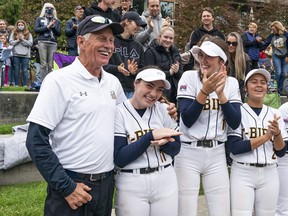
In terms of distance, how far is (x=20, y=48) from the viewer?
35.0ft

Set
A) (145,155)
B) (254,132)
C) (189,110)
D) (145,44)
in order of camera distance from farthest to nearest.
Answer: (145,44), (254,132), (189,110), (145,155)

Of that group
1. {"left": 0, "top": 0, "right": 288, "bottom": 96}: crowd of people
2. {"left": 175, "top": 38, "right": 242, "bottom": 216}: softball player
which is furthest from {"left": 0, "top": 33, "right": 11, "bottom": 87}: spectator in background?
{"left": 175, "top": 38, "right": 242, "bottom": 216}: softball player

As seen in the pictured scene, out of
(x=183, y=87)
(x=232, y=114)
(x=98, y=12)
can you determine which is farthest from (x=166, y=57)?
(x=232, y=114)

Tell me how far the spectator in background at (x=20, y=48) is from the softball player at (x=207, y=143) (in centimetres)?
777

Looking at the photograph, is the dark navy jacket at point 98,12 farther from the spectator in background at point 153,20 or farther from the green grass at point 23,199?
the green grass at point 23,199

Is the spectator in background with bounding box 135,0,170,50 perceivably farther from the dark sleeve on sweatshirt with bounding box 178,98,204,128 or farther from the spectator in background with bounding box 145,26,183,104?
the dark sleeve on sweatshirt with bounding box 178,98,204,128

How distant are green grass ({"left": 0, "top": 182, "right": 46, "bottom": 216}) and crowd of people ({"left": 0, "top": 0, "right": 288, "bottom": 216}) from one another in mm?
1864

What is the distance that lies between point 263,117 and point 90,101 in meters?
1.84

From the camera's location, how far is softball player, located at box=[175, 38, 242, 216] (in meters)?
3.73

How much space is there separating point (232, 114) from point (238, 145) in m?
0.34

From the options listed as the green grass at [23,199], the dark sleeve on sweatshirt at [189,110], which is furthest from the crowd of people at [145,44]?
the green grass at [23,199]

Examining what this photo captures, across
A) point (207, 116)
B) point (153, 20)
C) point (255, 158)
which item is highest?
point (153, 20)

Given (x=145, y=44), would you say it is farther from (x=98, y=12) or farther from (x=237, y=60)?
(x=237, y=60)

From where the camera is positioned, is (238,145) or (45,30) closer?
(238,145)
